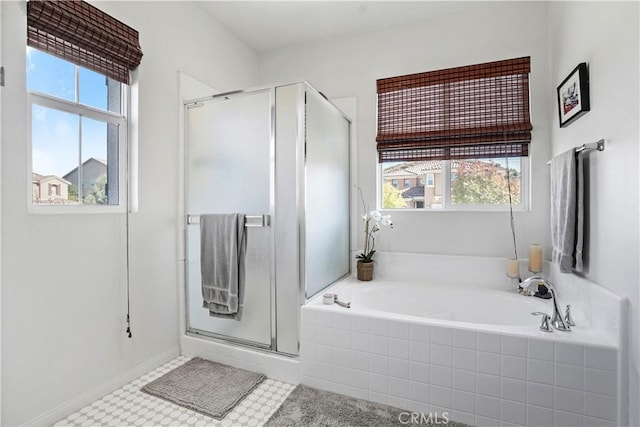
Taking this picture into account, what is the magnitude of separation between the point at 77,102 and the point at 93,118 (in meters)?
0.11

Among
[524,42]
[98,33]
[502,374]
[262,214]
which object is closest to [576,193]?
[502,374]

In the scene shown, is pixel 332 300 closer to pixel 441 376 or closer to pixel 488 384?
pixel 441 376

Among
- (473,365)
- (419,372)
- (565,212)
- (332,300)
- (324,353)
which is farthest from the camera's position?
(332,300)

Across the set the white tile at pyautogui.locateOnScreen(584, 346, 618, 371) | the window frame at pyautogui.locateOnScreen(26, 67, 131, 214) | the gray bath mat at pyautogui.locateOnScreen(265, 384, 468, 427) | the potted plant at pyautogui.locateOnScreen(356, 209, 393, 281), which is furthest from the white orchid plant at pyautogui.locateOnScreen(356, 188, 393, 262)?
Result: the window frame at pyautogui.locateOnScreen(26, 67, 131, 214)

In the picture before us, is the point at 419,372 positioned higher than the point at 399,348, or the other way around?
the point at 399,348

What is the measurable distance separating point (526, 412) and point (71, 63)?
297 centimetres

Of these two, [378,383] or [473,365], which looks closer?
[473,365]

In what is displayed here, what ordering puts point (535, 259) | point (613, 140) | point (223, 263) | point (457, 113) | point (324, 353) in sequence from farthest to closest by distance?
1. point (457, 113)
2. point (535, 259)
3. point (223, 263)
4. point (324, 353)
5. point (613, 140)

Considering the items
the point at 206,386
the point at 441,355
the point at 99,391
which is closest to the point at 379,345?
the point at 441,355

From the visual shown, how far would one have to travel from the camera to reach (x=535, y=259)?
238cm

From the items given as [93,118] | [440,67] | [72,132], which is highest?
[440,67]

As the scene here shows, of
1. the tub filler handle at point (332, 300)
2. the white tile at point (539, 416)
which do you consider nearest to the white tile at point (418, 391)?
the white tile at point (539, 416)

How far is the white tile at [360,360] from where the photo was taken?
1.89 metres

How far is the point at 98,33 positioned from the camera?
5.98 feet
